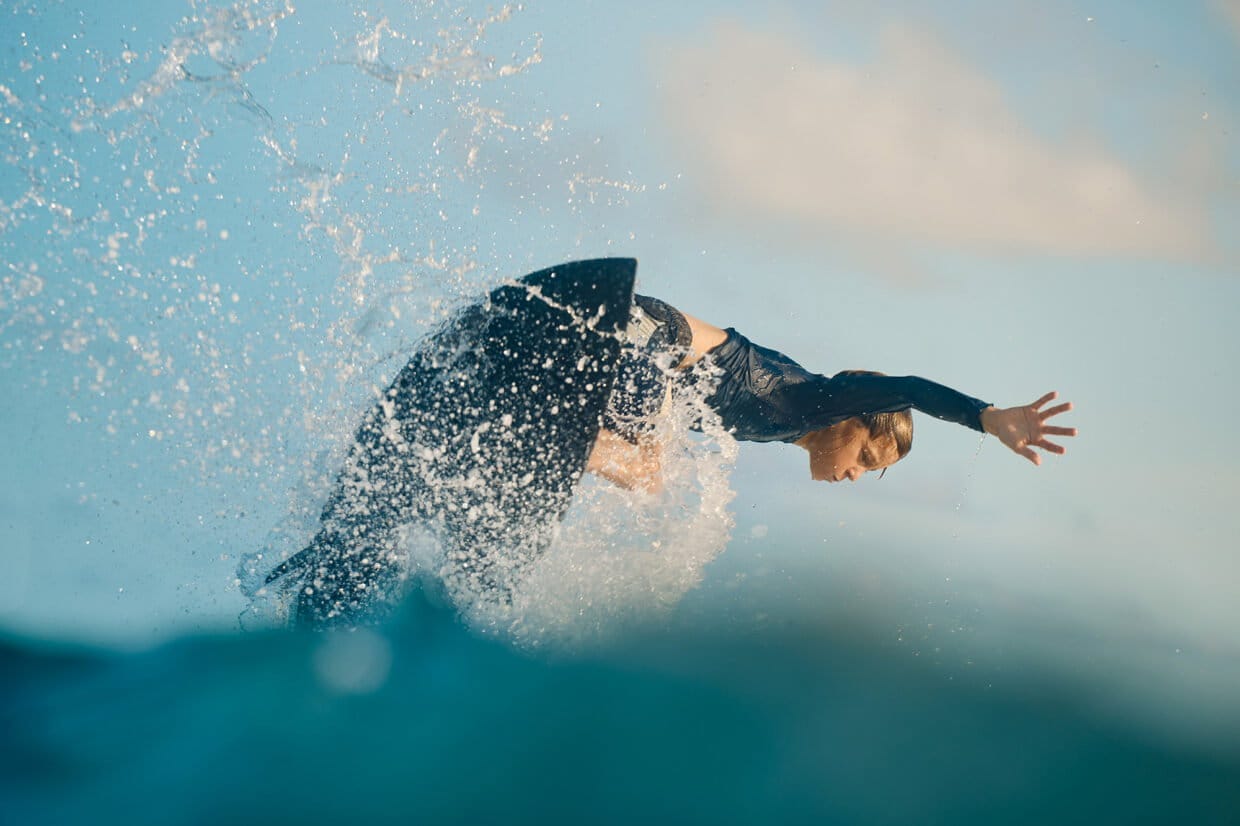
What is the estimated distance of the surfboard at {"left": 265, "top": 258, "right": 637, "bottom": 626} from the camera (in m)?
3.31

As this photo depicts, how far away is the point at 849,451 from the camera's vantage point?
13.2 ft

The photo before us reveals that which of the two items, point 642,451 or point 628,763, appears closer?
point 642,451

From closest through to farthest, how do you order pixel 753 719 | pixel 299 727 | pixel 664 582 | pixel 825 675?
pixel 299 727 < pixel 664 582 < pixel 753 719 < pixel 825 675

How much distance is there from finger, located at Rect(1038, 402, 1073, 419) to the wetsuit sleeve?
0.24 metres

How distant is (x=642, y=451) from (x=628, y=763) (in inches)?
147

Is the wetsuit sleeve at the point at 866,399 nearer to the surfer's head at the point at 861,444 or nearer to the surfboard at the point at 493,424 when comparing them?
the surfer's head at the point at 861,444

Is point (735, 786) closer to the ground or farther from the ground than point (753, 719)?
closer to the ground

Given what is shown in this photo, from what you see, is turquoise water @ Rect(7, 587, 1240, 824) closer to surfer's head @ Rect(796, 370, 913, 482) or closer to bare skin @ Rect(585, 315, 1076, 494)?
bare skin @ Rect(585, 315, 1076, 494)

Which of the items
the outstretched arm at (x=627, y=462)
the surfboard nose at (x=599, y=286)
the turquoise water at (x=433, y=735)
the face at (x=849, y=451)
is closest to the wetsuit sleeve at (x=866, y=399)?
the face at (x=849, y=451)

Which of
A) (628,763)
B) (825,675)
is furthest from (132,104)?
(825,675)

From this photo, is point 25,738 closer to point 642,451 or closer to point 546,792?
point 546,792

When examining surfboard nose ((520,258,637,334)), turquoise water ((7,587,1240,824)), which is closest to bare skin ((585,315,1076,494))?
surfboard nose ((520,258,637,334))

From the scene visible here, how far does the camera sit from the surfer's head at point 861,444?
13.0 ft

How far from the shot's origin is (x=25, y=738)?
437cm
